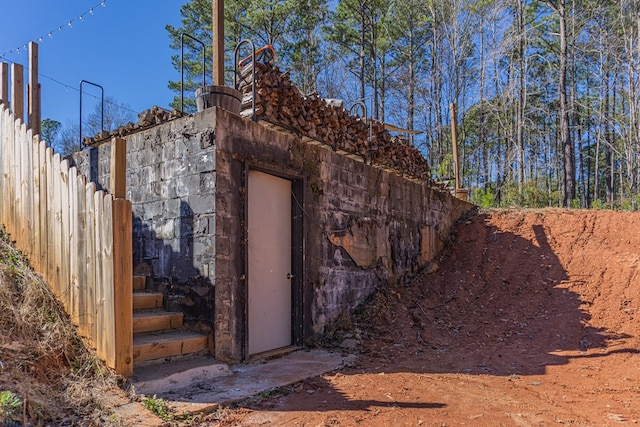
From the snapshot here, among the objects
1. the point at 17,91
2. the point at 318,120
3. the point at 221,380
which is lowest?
the point at 221,380

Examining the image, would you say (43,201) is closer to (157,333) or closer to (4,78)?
(157,333)

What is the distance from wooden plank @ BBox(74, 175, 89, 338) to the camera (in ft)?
11.6

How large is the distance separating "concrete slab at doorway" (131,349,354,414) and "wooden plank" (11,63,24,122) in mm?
3337

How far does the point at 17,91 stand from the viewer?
5.11 m

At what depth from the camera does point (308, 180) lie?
5.45 m

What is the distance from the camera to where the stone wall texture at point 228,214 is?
4.20 metres

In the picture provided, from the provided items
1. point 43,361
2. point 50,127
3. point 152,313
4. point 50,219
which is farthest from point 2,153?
point 50,127

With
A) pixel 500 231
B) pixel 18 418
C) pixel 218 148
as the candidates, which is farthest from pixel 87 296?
pixel 500 231

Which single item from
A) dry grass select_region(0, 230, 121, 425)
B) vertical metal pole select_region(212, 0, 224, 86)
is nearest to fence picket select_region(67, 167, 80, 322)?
dry grass select_region(0, 230, 121, 425)

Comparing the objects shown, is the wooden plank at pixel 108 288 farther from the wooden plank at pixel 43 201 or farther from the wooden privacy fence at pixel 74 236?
the wooden plank at pixel 43 201

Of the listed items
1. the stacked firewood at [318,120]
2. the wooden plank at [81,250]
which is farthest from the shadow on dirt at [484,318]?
the stacked firewood at [318,120]

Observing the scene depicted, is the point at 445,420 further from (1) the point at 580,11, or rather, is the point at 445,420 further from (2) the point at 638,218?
(1) the point at 580,11

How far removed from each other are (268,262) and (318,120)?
2.32 m

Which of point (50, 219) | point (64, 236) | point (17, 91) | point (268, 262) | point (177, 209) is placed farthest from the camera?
point (17, 91)
